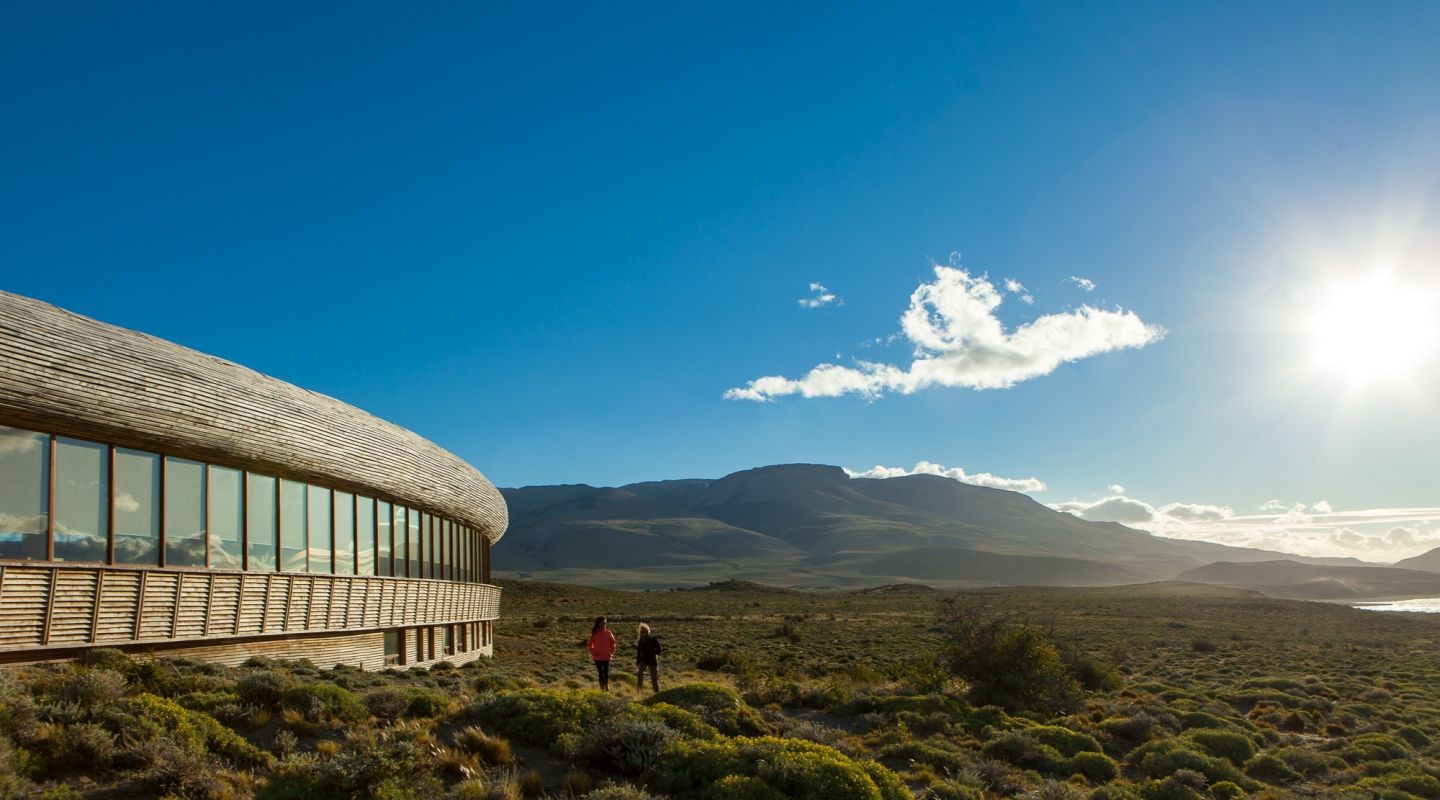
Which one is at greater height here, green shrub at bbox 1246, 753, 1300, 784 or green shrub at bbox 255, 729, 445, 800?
green shrub at bbox 255, 729, 445, 800

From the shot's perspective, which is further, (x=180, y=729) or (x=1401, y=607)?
(x=1401, y=607)

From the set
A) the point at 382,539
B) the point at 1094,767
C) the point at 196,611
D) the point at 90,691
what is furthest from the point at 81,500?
the point at 1094,767

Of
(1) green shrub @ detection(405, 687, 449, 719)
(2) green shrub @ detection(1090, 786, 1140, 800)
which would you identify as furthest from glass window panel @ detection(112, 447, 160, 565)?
(2) green shrub @ detection(1090, 786, 1140, 800)

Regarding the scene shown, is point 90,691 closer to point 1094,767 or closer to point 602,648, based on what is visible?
point 602,648

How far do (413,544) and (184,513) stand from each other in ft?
29.1

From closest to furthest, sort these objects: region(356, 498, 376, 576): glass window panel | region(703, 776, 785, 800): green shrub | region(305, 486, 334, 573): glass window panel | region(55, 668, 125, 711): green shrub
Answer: region(55, 668, 125, 711): green shrub
region(703, 776, 785, 800): green shrub
region(305, 486, 334, 573): glass window panel
region(356, 498, 376, 576): glass window panel

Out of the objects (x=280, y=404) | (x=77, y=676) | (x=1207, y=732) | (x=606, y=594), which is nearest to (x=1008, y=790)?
(x=1207, y=732)

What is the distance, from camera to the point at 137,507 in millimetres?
13055

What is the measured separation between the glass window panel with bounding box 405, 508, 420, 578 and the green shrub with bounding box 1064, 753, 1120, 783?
15.5m

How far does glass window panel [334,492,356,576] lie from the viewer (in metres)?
18.4

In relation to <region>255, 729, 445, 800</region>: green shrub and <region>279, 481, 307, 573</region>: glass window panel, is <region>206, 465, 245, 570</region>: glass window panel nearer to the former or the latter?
<region>279, 481, 307, 573</region>: glass window panel

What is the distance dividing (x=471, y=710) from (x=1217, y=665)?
110ft

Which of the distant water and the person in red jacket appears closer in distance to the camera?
the person in red jacket

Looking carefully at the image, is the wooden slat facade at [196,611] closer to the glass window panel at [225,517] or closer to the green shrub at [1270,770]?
the glass window panel at [225,517]
